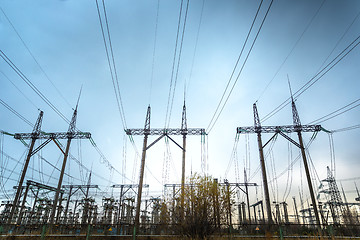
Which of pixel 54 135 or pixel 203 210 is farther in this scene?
pixel 54 135

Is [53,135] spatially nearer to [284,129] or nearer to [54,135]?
[54,135]

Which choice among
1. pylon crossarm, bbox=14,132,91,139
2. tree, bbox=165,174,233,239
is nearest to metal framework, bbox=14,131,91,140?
pylon crossarm, bbox=14,132,91,139

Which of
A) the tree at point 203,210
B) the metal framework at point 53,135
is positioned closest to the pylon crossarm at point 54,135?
the metal framework at point 53,135

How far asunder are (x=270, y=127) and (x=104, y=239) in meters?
18.5

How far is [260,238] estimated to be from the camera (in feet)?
47.5

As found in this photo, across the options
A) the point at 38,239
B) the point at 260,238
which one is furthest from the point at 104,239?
the point at 260,238

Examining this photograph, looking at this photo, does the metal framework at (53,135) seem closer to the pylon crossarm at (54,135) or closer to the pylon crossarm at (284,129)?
the pylon crossarm at (54,135)

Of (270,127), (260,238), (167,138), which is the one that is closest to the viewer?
(260,238)

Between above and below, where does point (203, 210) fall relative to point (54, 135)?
below

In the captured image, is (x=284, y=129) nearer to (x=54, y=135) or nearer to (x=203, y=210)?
(x=203, y=210)

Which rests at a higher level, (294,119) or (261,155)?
(294,119)

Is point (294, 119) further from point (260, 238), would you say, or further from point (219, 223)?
point (219, 223)

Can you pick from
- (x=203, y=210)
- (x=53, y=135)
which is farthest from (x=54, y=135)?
(x=203, y=210)

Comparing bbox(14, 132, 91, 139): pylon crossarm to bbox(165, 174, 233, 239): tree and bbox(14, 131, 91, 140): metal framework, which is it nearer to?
bbox(14, 131, 91, 140): metal framework
